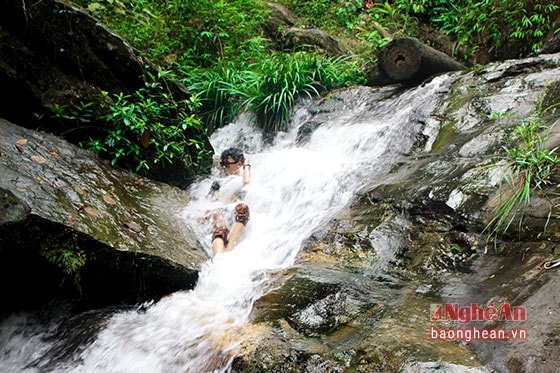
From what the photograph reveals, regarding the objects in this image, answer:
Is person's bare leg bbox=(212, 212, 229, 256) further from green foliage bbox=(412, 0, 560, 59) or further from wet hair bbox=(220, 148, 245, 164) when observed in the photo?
green foliage bbox=(412, 0, 560, 59)

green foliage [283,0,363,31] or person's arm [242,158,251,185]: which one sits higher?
green foliage [283,0,363,31]

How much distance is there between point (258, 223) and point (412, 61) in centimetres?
416

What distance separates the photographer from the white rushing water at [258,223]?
7.88ft

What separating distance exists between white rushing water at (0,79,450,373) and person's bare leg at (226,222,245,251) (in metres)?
0.08

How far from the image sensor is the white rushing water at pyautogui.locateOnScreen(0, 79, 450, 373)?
2.40m

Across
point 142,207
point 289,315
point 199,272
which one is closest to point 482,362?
point 289,315

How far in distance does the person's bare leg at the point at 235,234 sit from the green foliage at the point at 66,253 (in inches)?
58.7

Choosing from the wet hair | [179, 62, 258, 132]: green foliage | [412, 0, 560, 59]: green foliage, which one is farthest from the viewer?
[179, 62, 258, 132]: green foliage

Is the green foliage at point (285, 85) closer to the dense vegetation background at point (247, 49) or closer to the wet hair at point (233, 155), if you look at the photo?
the dense vegetation background at point (247, 49)

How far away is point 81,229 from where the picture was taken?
2783 mm

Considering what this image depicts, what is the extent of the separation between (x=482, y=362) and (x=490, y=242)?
3.57 feet

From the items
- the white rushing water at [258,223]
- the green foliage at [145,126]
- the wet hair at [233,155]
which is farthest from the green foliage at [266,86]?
the green foliage at [145,126]

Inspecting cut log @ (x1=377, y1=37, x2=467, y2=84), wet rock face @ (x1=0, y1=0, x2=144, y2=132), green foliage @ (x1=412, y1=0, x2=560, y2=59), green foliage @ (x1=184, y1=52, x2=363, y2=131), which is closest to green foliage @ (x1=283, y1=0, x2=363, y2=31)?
green foliage @ (x1=412, y1=0, x2=560, y2=59)

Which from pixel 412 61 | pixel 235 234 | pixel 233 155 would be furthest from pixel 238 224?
pixel 412 61
